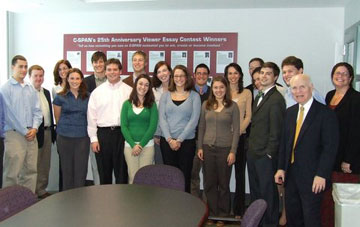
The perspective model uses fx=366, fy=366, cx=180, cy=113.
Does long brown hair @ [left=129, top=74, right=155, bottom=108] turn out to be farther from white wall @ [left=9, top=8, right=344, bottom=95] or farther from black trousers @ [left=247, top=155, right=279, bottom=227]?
white wall @ [left=9, top=8, right=344, bottom=95]

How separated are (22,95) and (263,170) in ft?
9.38

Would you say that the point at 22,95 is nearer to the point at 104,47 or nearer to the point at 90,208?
the point at 104,47

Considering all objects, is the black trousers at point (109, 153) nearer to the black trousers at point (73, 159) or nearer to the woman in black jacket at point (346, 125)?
the black trousers at point (73, 159)

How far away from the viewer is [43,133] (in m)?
4.70

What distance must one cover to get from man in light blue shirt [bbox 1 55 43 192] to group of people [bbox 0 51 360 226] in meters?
0.01

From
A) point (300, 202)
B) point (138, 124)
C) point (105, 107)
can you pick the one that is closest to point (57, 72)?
point (105, 107)

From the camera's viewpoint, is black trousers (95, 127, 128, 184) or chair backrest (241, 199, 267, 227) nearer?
chair backrest (241, 199, 267, 227)

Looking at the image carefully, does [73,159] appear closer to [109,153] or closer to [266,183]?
[109,153]

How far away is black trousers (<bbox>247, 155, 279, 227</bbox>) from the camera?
11.6 ft

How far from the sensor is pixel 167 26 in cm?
594

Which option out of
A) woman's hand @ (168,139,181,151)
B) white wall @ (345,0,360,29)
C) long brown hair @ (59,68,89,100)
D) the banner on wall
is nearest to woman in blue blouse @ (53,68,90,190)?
long brown hair @ (59,68,89,100)

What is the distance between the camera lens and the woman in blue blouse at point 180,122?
3924mm

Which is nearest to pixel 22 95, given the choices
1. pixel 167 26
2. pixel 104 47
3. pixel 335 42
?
pixel 104 47

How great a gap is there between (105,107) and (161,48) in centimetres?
223
